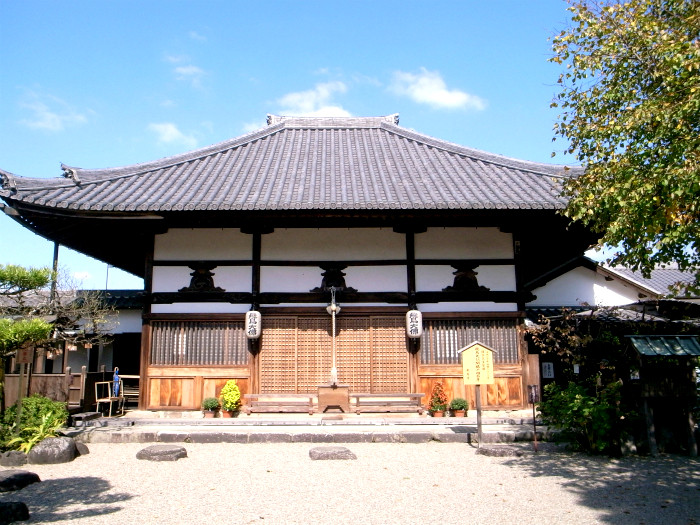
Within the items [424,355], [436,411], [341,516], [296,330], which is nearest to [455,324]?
[424,355]

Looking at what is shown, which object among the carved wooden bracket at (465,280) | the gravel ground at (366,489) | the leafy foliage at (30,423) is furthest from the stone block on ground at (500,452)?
the leafy foliage at (30,423)

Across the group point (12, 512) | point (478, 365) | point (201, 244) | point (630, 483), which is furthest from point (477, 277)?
point (12, 512)

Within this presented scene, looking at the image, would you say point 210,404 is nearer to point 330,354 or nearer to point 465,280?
point 330,354

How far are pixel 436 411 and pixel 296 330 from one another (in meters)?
3.77

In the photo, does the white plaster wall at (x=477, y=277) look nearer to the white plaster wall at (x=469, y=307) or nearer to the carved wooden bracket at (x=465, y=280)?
the carved wooden bracket at (x=465, y=280)

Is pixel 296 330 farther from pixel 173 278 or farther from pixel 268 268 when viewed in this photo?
pixel 173 278

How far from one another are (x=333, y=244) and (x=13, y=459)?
7.92m

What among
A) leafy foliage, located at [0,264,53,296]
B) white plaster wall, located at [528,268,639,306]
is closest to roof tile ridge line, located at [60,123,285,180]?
leafy foliage, located at [0,264,53,296]

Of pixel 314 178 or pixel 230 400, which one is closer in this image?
pixel 230 400

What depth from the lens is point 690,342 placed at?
34.4ft

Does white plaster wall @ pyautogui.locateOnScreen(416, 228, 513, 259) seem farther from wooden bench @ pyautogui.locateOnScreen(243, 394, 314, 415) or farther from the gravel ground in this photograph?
the gravel ground

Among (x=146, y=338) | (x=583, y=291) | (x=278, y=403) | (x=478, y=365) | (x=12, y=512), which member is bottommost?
(x=12, y=512)

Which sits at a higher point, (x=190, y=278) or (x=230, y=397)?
(x=190, y=278)

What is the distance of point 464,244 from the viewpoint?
46.4 feet
